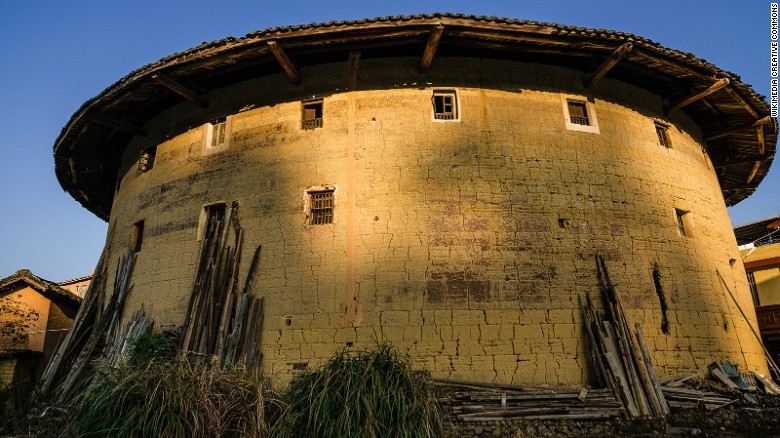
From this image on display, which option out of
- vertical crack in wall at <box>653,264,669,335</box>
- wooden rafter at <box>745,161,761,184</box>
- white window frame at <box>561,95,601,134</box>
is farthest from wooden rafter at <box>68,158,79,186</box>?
wooden rafter at <box>745,161,761,184</box>

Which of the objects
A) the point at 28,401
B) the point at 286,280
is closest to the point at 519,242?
the point at 286,280

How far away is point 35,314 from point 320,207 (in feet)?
42.2

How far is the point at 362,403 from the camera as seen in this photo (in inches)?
257

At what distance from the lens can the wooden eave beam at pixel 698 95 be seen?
11470 millimetres

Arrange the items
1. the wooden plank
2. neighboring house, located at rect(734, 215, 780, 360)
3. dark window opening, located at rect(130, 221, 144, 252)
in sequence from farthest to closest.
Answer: neighboring house, located at rect(734, 215, 780, 360)
dark window opening, located at rect(130, 221, 144, 252)
the wooden plank

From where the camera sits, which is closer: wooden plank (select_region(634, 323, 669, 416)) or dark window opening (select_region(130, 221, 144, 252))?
wooden plank (select_region(634, 323, 669, 416))

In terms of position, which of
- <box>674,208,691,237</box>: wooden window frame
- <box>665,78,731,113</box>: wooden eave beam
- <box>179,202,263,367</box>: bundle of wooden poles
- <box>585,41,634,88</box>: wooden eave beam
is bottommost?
<box>179,202,263,367</box>: bundle of wooden poles

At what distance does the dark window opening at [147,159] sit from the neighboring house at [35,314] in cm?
701

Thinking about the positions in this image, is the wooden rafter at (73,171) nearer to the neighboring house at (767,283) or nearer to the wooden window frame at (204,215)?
the wooden window frame at (204,215)

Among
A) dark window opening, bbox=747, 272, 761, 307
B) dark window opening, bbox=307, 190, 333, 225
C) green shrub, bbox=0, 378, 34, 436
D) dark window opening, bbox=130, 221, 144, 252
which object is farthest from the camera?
dark window opening, bbox=747, 272, 761, 307

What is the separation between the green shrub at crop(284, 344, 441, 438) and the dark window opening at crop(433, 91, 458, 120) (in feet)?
19.2

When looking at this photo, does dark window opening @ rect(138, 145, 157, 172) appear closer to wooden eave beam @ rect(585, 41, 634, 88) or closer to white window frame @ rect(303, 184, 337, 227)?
white window frame @ rect(303, 184, 337, 227)

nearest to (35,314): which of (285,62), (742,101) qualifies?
(285,62)

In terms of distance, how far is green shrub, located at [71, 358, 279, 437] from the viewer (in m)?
5.92
